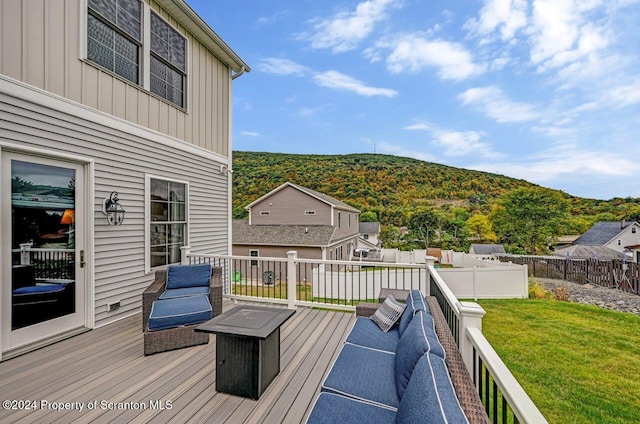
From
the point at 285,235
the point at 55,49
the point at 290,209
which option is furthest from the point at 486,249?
the point at 55,49

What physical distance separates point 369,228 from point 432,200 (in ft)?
37.8

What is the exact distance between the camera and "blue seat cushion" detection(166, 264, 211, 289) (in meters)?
4.04

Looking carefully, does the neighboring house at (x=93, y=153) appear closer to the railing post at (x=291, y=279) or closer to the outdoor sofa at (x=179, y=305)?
the outdoor sofa at (x=179, y=305)

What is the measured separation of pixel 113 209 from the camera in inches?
152

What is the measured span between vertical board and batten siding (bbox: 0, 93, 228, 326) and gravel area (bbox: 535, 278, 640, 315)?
12.1 m

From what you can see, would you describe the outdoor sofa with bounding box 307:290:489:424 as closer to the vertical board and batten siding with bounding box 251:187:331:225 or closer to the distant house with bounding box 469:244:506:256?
the vertical board and batten siding with bounding box 251:187:331:225

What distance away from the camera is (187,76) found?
5211 mm

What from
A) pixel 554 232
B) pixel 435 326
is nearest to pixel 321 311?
pixel 435 326

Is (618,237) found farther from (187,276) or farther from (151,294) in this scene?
(151,294)

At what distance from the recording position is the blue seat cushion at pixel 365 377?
1668 millimetres

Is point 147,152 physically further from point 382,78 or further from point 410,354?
point 382,78

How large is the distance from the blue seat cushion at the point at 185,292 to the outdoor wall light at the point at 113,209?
4.16ft

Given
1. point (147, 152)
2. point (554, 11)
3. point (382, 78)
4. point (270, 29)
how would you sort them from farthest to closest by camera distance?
point (382, 78), point (270, 29), point (554, 11), point (147, 152)

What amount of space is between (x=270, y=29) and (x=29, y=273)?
1467 cm
